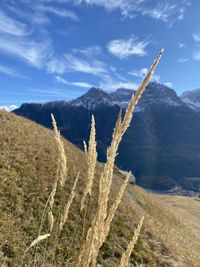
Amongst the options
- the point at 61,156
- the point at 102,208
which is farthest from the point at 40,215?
the point at 102,208

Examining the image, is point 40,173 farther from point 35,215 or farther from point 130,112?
point 130,112

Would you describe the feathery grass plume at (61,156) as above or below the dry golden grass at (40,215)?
above

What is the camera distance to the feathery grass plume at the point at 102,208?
3137 millimetres

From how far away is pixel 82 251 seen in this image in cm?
314

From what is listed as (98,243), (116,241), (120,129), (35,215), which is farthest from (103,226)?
(116,241)

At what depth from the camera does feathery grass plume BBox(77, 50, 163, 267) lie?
3137 millimetres

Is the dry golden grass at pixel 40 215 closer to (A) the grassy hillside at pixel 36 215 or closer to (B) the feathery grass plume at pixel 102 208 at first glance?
(A) the grassy hillside at pixel 36 215

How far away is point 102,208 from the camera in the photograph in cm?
321

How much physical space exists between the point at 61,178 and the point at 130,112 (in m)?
1.10

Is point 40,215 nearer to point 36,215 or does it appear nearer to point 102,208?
point 36,215

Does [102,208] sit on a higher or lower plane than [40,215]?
higher

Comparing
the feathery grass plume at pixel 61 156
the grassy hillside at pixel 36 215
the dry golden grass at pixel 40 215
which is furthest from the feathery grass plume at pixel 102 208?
the grassy hillside at pixel 36 215

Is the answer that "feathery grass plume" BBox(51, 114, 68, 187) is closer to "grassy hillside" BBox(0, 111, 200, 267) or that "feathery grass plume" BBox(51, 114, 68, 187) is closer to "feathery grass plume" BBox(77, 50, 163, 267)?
"feathery grass plume" BBox(77, 50, 163, 267)

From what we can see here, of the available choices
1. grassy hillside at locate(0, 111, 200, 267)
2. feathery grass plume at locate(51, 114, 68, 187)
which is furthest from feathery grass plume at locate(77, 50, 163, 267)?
grassy hillside at locate(0, 111, 200, 267)
